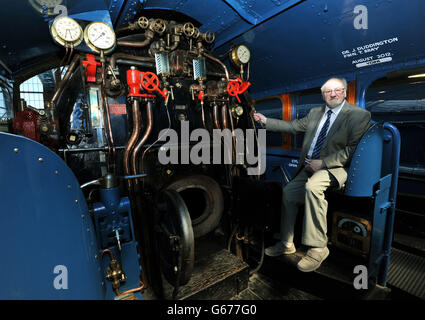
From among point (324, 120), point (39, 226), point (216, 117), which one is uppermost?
point (216, 117)

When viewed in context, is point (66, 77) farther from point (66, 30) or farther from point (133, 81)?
point (133, 81)

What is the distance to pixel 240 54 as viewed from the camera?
12.2 ft

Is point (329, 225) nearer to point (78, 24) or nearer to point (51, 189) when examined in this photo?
point (51, 189)

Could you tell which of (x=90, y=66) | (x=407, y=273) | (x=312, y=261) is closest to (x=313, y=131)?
(x=312, y=261)

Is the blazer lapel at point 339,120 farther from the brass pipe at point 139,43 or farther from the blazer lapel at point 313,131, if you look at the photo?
the brass pipe at point 139,43

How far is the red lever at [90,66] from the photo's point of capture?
248 centimetres

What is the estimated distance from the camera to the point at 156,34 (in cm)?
304

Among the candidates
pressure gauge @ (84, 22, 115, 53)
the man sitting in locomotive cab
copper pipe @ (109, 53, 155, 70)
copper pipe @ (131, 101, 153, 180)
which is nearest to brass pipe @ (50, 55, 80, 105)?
pressure gauge @ (84, 22, 115, 53)

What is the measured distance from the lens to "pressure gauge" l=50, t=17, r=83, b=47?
2.30 m

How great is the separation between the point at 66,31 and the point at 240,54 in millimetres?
2536

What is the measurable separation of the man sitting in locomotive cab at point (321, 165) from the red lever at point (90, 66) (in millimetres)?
2783

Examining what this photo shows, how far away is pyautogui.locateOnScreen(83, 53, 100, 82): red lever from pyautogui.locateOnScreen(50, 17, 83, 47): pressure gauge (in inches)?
8.1

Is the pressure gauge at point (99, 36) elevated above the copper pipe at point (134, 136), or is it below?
above

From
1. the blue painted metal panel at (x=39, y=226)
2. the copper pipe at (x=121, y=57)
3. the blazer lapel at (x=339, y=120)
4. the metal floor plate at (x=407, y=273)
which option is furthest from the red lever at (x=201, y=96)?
the metal floor plate at (x=407, y=273)
